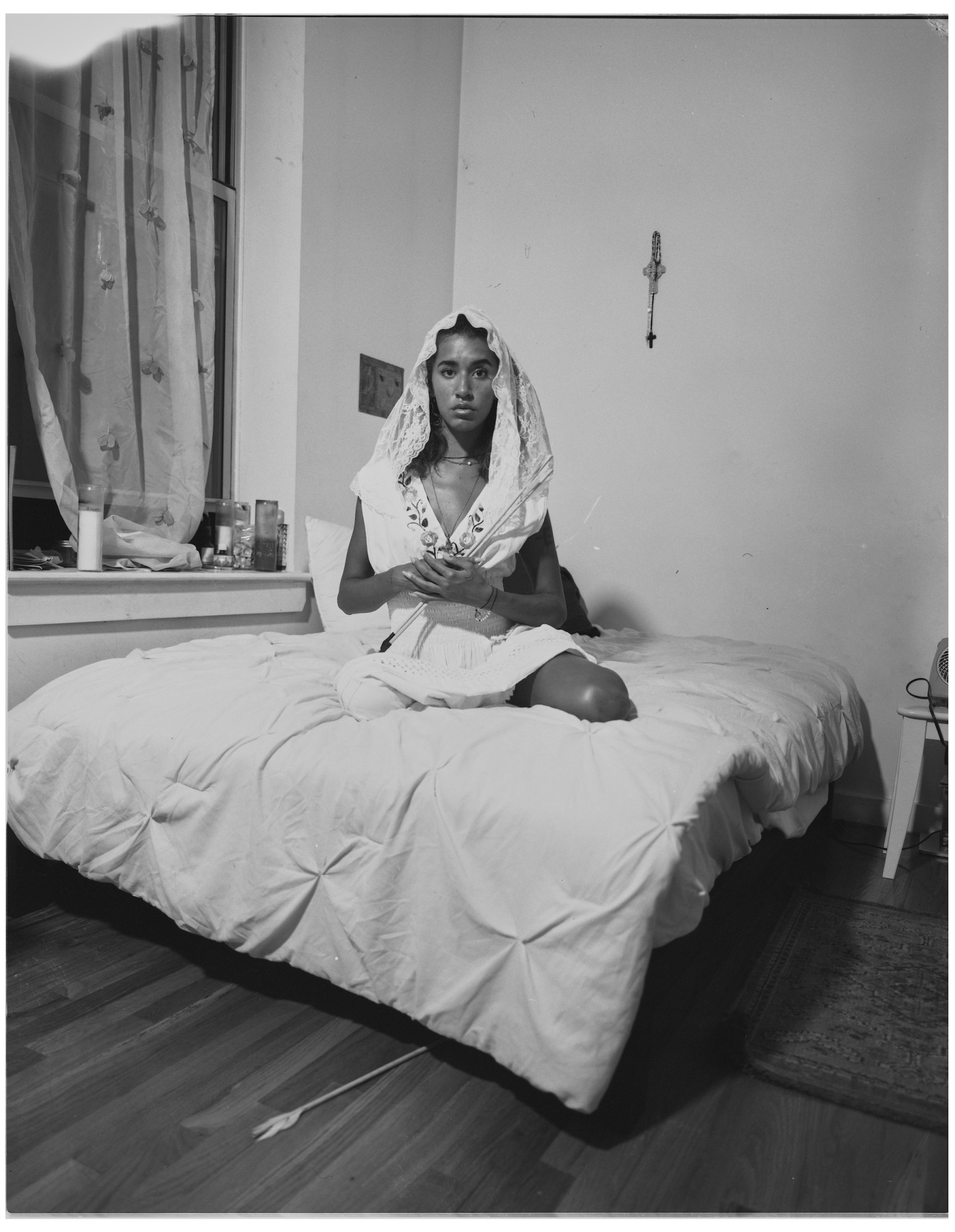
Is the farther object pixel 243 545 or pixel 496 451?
pixel 243 545

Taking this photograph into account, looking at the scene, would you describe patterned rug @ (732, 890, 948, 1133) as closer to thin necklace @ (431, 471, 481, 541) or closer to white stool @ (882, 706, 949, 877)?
white stool @ (882, 706, 949, 877)

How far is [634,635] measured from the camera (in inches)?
121

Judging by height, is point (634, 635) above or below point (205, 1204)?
above

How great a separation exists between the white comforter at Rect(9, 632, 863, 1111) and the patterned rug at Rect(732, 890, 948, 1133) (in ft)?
0.96

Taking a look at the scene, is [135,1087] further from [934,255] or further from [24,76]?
[934,255]

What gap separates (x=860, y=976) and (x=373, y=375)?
2.61 m

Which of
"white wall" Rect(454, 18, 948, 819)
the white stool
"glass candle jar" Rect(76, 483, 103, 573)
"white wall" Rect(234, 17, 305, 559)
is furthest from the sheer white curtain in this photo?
the white stool

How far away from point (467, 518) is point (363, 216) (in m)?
1.88

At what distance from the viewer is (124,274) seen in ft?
7.96

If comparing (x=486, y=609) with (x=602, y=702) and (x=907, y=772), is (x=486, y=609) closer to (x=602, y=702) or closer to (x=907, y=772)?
(x=602, y=702)

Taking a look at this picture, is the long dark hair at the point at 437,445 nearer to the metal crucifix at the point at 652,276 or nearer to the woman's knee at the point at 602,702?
the woman's knee at the point at 602,702

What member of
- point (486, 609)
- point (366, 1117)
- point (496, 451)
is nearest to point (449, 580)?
point (486, 609)

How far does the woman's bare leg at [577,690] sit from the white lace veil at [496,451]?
308 millimetres

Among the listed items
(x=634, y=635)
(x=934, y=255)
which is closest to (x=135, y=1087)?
(x=634, y=635)
